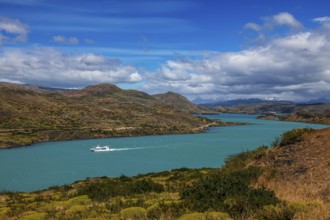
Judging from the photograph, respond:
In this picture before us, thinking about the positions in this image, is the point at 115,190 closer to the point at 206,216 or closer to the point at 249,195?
the point at 249,195

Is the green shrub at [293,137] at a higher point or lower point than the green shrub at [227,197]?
higher

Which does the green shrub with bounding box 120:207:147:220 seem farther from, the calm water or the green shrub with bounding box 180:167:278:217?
the calm water

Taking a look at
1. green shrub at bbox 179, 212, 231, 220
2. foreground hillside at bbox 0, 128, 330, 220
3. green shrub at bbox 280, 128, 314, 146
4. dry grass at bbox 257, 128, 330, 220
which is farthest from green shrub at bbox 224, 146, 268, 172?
green shrub at bbox 179, 212, 231, 220

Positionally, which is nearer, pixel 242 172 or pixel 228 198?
pixel 228 198

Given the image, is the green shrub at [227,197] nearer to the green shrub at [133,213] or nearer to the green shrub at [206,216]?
the green shrub at [206,216]

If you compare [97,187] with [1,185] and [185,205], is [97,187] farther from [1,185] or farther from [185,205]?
[1,185]

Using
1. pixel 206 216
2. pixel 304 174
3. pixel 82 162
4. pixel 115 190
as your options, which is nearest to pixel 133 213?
pixel 206 216

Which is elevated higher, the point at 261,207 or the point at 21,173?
the point at 261,207

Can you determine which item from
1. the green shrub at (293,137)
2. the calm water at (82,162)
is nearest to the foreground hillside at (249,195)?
the green shrub at (293,137)

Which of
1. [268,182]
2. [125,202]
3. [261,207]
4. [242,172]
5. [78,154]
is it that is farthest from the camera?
[78,154]

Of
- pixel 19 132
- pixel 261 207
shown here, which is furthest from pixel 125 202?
pixel 19 132
